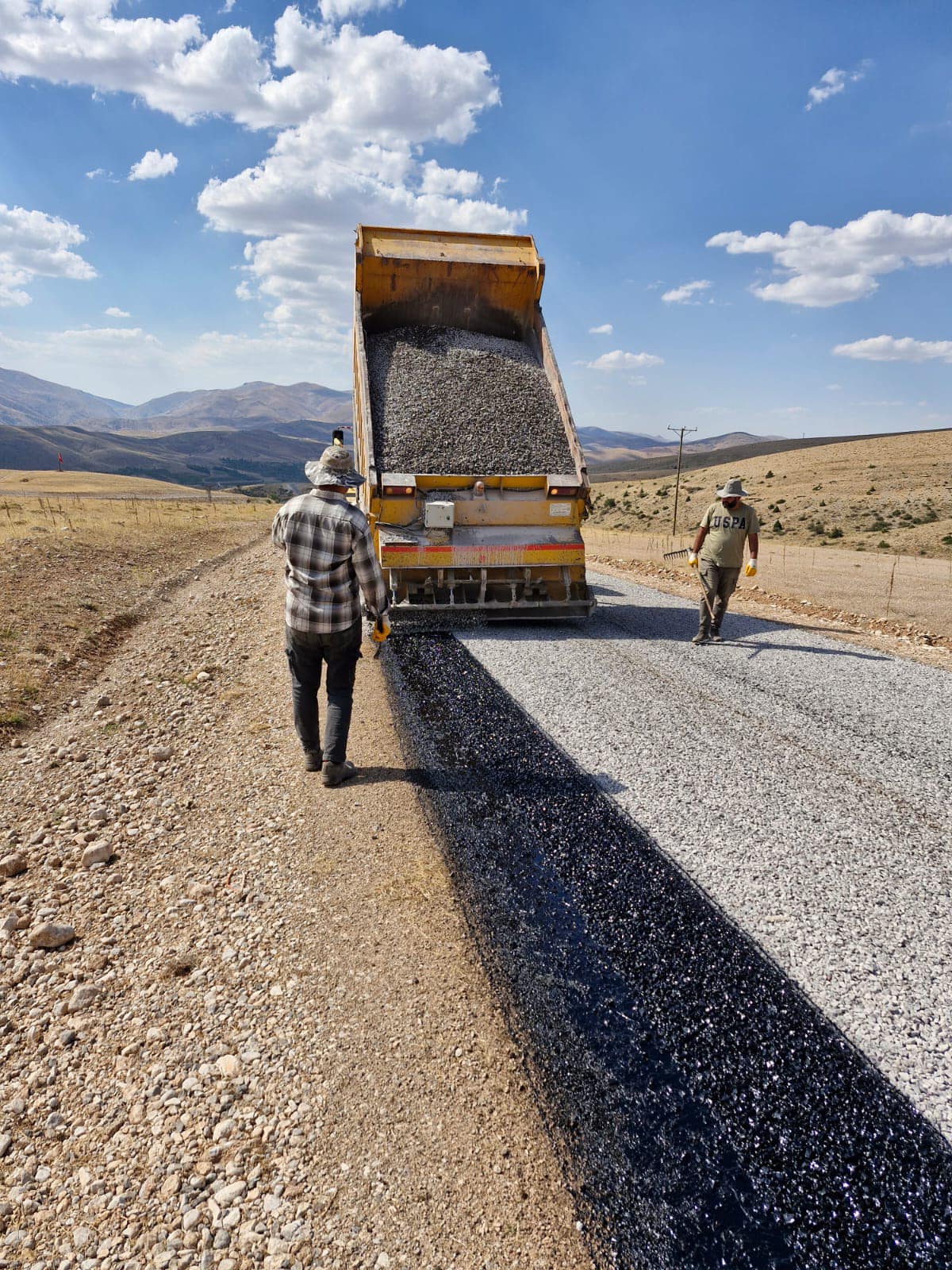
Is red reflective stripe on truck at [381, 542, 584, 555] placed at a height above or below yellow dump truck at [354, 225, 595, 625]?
below

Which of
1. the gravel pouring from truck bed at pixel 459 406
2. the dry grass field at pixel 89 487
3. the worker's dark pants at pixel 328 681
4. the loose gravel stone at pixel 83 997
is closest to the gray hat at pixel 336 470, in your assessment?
the worker's dark pants at pixel 328 681

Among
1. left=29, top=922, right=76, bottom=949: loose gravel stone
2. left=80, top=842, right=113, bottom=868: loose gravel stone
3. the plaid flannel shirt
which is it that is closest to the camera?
left=29, top=922, right=76, bottom=949: loose gravel stone

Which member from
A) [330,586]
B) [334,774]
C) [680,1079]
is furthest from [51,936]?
[680,1079]

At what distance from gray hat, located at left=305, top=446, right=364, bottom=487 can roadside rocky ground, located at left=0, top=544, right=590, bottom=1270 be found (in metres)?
1.82

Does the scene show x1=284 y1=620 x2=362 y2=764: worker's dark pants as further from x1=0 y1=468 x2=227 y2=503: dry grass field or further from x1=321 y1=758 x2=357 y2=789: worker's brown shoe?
x1=0 y1=468 x2=227 y2=503: dry grass field

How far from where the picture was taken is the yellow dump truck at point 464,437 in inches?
297

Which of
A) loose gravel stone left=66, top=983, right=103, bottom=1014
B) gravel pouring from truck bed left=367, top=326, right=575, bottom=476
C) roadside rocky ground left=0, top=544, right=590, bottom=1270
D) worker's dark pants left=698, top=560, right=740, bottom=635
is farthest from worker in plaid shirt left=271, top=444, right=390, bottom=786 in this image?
worker's dark pants left=698, top=560, right=740, bottom=635

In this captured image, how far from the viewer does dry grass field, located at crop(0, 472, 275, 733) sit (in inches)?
296

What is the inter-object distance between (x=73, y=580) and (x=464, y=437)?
867 cm

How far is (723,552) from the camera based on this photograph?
744cm

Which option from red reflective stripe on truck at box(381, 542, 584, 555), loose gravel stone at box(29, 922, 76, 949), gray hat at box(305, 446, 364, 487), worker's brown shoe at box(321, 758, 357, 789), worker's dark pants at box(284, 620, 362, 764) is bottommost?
loose gravel stone at box(29, 922, 76, 949)

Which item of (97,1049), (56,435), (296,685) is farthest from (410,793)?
(56,435)

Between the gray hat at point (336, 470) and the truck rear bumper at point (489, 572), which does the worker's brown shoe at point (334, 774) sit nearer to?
the gray hat at point (336, 470)

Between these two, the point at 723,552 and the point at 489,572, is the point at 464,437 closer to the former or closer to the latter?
the point at 489,572
